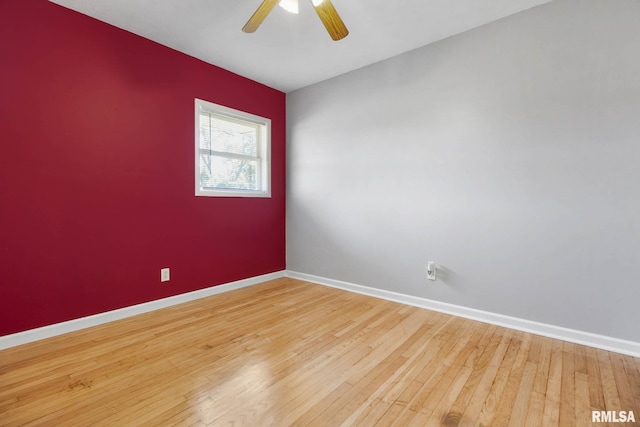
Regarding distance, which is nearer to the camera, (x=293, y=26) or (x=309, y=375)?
(x=309, y=375)

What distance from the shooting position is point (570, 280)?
2248mm

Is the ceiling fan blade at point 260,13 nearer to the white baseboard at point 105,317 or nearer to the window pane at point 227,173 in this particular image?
the window pane at point 227,173

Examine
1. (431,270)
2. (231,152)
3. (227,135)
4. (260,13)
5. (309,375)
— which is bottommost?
(309,375)

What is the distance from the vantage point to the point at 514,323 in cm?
247

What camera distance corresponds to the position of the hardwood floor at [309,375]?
146cm

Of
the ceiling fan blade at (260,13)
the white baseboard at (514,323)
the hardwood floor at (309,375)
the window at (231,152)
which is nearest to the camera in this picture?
the hardwood floor at (309,375)

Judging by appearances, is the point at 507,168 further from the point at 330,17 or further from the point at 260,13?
the point at 260,13

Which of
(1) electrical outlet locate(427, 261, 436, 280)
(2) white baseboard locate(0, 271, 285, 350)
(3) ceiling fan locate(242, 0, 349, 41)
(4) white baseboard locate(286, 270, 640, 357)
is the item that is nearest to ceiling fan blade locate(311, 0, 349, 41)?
(3) ceiling fan locate(242, 0, 349, 41)

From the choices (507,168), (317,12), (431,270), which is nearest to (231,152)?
(317,12)

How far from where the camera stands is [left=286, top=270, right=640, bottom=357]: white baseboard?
6.82 feet

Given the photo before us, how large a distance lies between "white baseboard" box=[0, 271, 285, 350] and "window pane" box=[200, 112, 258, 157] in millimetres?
1654

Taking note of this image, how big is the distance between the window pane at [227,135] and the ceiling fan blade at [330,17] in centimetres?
184

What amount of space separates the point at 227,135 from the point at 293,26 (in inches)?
58.3

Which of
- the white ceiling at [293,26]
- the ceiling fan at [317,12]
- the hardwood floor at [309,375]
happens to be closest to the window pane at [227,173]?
the white ceiling at [293,26]
